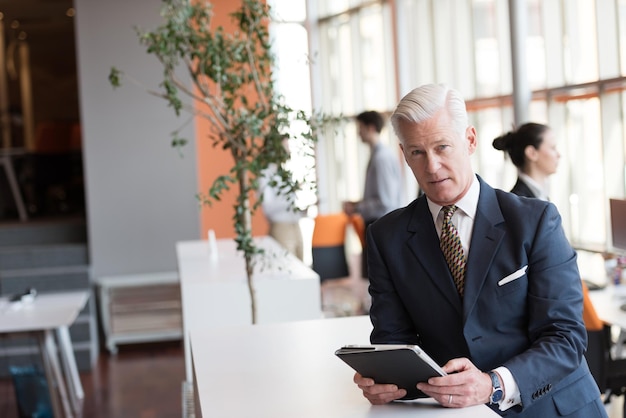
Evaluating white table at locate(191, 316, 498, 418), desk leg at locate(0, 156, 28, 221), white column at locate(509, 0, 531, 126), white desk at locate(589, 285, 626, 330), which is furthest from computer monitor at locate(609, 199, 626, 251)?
desk leg at locate(0, 156, 28, 221)

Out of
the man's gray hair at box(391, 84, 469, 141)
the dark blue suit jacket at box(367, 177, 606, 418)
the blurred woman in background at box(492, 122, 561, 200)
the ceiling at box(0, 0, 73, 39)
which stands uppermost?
the ceiling at box(0, 0, 73, 39)

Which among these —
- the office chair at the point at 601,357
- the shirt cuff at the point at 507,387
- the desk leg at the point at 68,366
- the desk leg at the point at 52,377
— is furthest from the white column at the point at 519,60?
the shirt cuff at the point at 507,387

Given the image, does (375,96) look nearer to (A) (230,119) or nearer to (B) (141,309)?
(B) (141,309)

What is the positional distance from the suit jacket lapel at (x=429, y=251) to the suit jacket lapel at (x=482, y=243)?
0.16 feet

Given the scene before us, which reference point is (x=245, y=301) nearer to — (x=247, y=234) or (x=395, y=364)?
(x=247, y=234)

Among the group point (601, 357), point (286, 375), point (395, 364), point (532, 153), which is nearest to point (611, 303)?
point (601, 357)

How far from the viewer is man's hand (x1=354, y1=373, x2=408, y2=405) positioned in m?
2.24

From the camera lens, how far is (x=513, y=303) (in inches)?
92.1

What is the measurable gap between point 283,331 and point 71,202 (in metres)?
9.57

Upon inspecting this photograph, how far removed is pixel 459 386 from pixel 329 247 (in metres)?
7.44

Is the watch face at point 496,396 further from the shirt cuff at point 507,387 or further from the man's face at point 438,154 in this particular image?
the man's face at point 438,154

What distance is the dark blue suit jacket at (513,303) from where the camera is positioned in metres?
2.29

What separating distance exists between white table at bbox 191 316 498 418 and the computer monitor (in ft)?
8.43

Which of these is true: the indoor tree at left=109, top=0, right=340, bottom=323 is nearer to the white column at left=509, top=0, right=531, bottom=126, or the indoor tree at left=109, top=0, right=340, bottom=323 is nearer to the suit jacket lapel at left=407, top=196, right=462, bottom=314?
the suit jacket lapel at left=407, top=196, right=462, bottom=314
